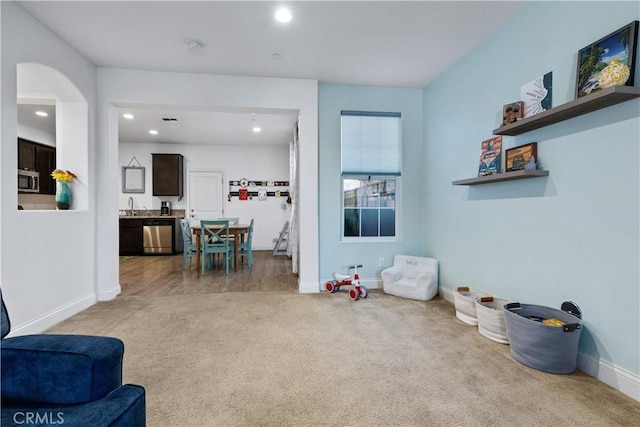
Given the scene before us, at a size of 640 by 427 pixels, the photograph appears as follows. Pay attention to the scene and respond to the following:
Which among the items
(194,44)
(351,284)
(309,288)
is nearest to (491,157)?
(351,284)

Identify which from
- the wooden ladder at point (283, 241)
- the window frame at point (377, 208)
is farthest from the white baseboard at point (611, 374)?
the wooden ladder at point (283, 241)

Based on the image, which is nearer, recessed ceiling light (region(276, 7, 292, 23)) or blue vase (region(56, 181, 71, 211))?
recessed ceiling light (region(276, 7, 292, 23))

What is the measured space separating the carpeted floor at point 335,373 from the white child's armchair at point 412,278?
0.38m

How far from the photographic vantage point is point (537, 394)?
1682 mm

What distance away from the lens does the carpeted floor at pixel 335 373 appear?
4.98 ft

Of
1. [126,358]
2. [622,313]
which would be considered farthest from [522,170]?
[126,358]

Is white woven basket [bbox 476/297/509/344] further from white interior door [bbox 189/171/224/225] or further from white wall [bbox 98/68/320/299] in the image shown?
white interior door [bbox 189/171/224/225]

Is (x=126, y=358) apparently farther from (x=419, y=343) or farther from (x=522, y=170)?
(x=522, y=170)

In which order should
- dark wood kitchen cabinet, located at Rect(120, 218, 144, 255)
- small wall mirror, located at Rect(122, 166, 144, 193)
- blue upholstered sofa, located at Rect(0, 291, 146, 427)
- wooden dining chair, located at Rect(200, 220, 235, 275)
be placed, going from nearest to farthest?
blue upholstered sofa, located at Rect(0, 291, 146, 427)
wooden dining chair, located at Rect(200, 220, 235, 275)
dark wood kitchen cabinet, located at Rect(120, 218, 144, 255)
small wall mirror, located at Rect(122, 166, 144, 193)

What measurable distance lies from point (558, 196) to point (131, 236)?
300 inches

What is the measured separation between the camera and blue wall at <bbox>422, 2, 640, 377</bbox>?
5.67 feet

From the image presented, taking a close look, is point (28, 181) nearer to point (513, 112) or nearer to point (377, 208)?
point (377, 208)

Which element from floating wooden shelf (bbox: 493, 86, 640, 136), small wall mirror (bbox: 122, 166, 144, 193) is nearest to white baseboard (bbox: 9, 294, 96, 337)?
floating wooden shelf (bbox: 493, 86, 640, 136)

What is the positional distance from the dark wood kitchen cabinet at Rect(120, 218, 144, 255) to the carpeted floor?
4.20m
